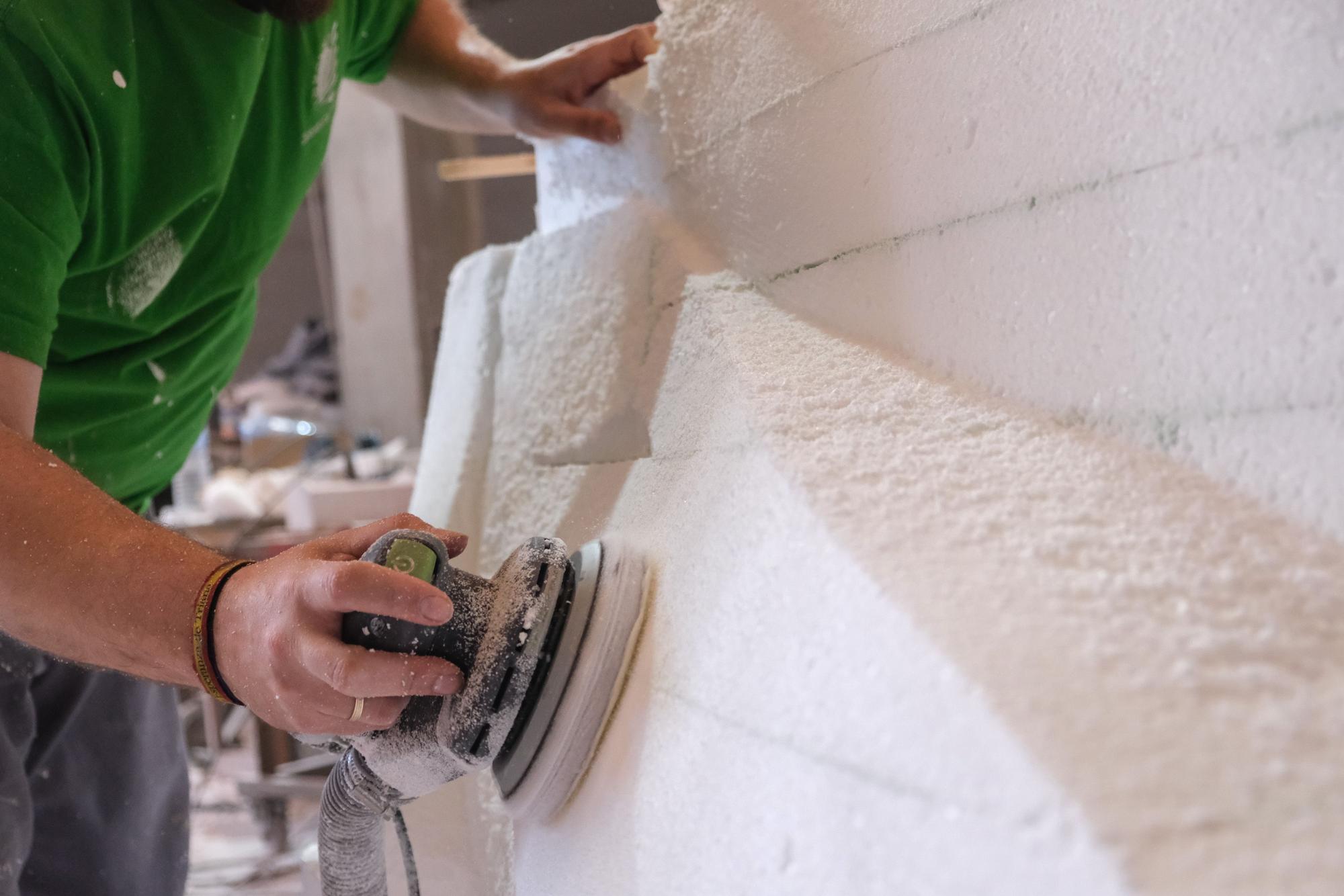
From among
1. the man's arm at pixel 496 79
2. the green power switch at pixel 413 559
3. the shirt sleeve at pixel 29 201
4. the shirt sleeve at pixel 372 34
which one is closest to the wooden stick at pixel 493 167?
the man's arm at pixel 496 79

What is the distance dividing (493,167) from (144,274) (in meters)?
0.72

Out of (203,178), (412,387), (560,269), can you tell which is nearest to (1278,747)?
(560,269)

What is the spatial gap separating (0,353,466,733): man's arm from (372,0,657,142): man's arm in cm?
59

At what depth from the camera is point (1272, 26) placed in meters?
0.53

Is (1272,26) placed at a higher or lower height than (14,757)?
higher

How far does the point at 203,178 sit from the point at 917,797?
33.0 inches

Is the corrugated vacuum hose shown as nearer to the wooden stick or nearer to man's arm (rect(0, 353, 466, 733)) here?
man's arm (rect(0, 353, 466, 733))

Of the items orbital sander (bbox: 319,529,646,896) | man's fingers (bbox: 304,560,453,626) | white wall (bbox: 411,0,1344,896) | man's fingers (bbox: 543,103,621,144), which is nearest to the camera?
white wall (bbox: 411,0,1344,896)

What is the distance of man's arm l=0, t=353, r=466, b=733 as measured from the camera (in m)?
0.61

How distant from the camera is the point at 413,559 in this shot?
66cm

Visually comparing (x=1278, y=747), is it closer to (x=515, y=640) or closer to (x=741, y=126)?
(x=515, y=640)

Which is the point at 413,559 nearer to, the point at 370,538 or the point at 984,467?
the point at 370,538

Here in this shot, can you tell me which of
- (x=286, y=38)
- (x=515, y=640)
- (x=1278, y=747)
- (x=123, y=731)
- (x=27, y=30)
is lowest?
(x=123, y=731)

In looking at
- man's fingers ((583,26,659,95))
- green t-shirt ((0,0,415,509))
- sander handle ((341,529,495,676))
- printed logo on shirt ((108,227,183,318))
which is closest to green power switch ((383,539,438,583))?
sander handle ((341,529,495,676))
